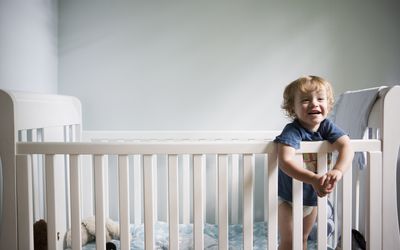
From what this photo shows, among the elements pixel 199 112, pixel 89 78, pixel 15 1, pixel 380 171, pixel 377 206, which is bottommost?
pixel 377 206

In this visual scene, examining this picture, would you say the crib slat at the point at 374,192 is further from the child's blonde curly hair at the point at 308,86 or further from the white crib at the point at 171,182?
the child's blonde curly hair at the point at 308,86

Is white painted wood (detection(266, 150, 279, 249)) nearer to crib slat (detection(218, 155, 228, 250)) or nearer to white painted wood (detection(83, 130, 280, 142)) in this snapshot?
crib slat (detection(218, 155, 228, 250))

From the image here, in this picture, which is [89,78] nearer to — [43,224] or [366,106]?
[43,224]

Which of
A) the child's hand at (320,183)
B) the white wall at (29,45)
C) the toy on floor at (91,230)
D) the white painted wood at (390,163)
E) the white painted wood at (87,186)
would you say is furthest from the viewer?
the white painted wood at (87,186)

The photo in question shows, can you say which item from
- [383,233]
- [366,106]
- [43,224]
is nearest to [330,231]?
[383,233]

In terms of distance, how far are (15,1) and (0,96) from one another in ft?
2.30

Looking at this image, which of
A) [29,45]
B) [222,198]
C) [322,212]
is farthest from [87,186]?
[322,212]

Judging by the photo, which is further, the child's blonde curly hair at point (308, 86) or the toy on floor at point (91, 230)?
the toy on floor at point (91, 230)

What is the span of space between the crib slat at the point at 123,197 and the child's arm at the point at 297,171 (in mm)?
469

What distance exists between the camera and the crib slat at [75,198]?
107 centimetres

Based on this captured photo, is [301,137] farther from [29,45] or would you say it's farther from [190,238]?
[29,45]

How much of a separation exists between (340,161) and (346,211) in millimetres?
169

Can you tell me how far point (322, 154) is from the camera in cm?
110

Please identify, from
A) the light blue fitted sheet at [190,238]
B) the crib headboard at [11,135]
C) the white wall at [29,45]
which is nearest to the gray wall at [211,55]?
the white wall at [29,45]
